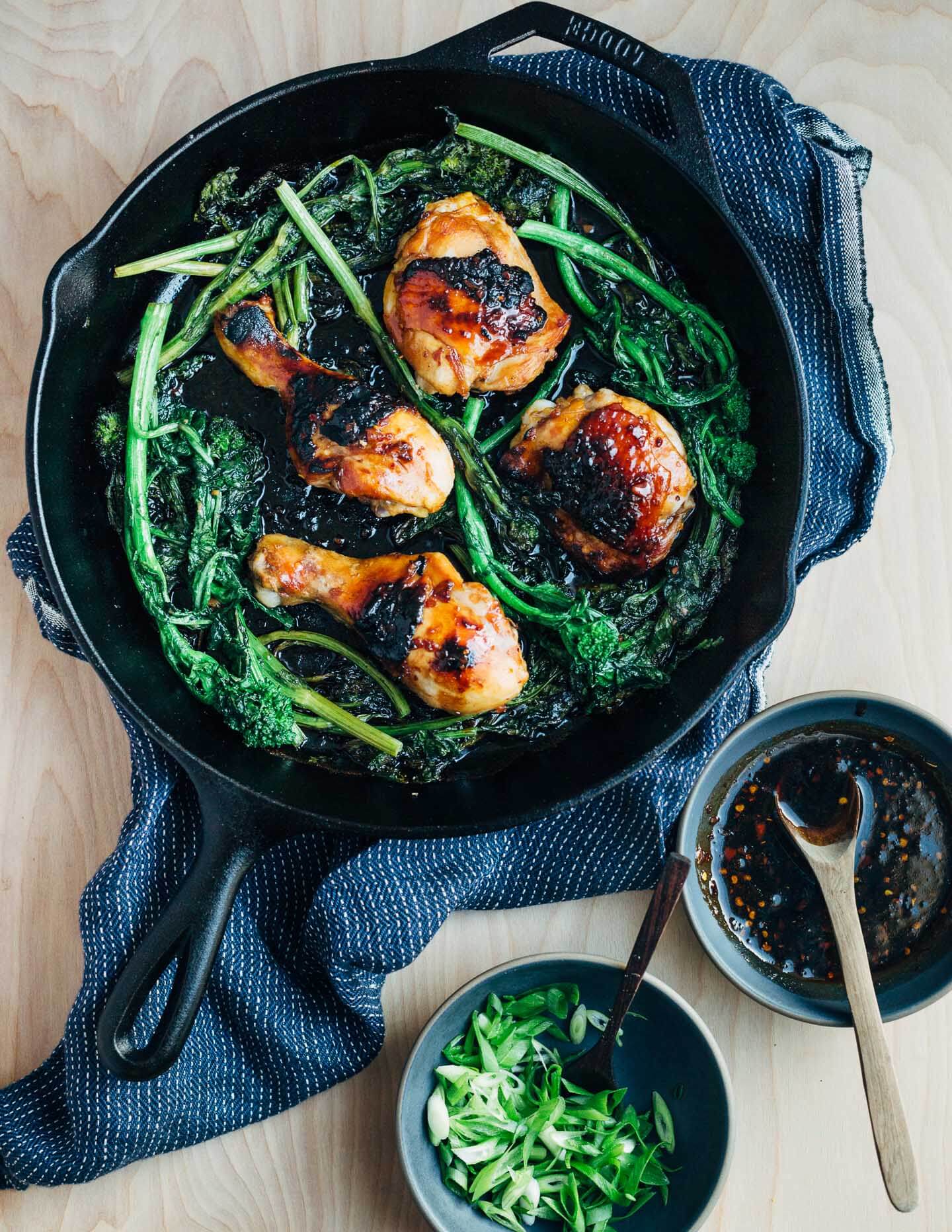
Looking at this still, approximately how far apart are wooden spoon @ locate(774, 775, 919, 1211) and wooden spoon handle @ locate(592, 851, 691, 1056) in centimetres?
41

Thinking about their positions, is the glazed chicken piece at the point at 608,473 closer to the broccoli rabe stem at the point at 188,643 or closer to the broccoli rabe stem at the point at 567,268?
the broccoli rabe stem at the point at 567,268

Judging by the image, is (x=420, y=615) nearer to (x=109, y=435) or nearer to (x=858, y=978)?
(x=109, y=435)

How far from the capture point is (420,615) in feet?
9.18

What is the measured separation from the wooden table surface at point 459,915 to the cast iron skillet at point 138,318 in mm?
292

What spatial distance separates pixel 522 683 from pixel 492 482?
0.57 metres

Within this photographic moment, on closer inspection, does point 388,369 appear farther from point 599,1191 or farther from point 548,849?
point 599,1191

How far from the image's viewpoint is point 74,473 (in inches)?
118

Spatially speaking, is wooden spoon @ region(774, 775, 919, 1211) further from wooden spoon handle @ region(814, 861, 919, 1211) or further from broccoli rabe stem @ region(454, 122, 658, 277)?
broccoli rabe stem @ region(454, 122, 658, 277)

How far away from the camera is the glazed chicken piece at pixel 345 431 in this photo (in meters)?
2.84

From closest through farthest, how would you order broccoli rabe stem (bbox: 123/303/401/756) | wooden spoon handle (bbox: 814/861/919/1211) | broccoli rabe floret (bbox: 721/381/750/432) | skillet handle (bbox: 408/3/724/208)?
skillet handle (bbox: 408/3/724/208)
wooden spoon handle (bbox: 814/861/919/1211)
broccoli rabe stem (bbox: 123/303/401/756)
broccoli rabe floret (bbox: 721/381/750/432)

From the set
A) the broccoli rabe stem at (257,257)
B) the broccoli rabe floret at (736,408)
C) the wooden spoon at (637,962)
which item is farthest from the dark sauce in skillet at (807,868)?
the broccoli rabe stem at (257,257)

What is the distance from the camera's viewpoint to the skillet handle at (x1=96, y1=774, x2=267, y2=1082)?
257 cm

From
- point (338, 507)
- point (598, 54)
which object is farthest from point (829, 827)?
point (598, 54)

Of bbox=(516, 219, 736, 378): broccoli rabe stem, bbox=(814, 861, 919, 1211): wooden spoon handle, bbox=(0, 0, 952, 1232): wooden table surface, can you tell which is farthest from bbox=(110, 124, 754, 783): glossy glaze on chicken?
bbox=(814, 861, 919, 1211): wooden spoon handle
